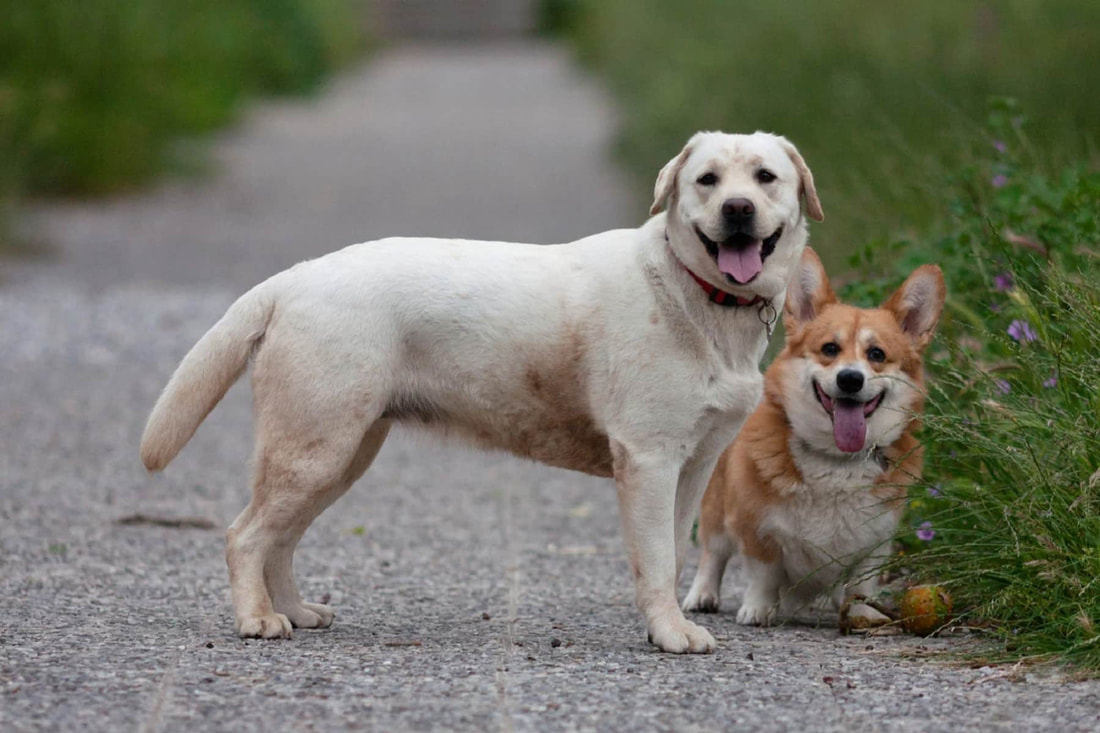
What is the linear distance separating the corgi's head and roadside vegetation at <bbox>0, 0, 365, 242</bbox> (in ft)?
28.9

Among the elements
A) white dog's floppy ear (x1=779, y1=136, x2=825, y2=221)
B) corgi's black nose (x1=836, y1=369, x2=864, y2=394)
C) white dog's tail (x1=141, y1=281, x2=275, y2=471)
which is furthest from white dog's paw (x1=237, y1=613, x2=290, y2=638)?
white dog's floppy ear (x1=779, y1=136, x2=825, y2=221)

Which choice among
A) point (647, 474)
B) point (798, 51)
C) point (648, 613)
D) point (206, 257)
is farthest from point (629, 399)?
point (206, 257)

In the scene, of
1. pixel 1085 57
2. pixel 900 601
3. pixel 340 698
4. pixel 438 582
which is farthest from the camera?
pixel 1085 57

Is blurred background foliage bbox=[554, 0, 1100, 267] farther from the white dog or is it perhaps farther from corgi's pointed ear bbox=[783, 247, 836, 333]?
the white dog

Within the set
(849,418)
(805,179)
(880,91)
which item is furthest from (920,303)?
(880,91)

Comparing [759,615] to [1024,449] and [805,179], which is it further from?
[805,179]

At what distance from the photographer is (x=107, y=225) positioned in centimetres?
1448

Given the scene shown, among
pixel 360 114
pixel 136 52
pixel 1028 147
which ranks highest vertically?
pixel 1028 147

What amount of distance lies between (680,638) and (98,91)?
12.4m

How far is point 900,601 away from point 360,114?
19.0 m

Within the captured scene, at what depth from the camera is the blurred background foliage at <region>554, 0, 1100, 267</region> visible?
25.3ft

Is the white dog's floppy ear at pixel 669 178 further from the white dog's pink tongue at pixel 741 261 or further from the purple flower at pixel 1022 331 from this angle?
the purple flower at pixel 1022 331

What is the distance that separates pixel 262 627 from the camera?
4430mm

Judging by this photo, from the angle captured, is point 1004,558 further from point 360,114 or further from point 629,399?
point 360,114
